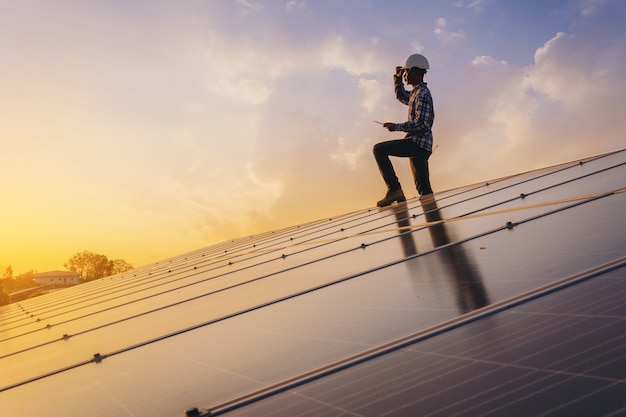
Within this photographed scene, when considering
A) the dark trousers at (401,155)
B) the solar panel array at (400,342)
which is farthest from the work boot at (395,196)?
the solar panel array at (400,342)

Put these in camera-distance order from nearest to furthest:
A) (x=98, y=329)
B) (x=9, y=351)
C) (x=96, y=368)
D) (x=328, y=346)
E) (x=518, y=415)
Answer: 1. (x=518, y=415)
2. (x=328, y=346)
3. (x=96, y=368)
4. (x=98, y=329)
5. (x=9, y=351)

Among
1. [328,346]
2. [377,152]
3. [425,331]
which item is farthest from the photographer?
[377,152]

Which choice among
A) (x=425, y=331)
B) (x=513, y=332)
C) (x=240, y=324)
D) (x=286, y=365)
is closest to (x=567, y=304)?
(x=513, y=332)

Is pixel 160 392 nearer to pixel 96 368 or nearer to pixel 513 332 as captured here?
pixel 96 368

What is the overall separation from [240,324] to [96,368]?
3.28ft

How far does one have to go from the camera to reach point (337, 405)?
1829mm

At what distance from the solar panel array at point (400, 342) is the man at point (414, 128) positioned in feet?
20.2

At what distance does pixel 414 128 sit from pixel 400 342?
960 cm

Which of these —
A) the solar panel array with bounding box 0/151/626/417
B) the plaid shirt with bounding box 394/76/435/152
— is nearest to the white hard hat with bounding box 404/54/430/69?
the plaid shirt with bounding box 394/76/435/152

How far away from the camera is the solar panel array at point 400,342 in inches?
65.2

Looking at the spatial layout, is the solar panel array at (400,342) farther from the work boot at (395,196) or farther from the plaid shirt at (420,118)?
the work boot at (395,196)

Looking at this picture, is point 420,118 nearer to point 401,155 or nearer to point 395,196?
point 401,155

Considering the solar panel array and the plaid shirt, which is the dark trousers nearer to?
the plaid shirt

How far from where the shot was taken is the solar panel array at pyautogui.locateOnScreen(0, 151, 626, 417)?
166cm
